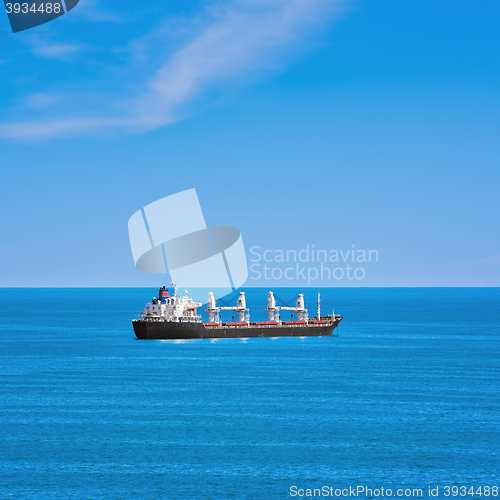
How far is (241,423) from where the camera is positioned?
54.2m

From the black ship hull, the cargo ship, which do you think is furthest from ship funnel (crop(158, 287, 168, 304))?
the black ship hull

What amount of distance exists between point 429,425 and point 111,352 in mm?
61238

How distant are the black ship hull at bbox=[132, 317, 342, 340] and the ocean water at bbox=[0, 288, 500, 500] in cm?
1739

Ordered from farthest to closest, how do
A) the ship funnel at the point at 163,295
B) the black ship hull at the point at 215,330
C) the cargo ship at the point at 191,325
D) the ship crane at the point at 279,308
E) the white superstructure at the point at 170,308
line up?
the ship crane at the point at 279,308, the black ship hull at the point at 215,330, the cargo ship at the point at 191,325, the white superstructure at the point at 170,308, the ship funnel at the point at 163,295

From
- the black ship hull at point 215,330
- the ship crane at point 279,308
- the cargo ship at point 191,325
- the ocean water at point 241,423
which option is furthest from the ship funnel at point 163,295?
the ship crane at point 279,308

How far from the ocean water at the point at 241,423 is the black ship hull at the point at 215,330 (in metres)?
17.4

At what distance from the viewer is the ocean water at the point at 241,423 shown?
4059cm

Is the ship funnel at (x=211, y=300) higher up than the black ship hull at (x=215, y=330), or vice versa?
the ship funnel at (x=211, y=300)

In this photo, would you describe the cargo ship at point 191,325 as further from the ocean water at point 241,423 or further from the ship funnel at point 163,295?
the ocean water at point 241,423

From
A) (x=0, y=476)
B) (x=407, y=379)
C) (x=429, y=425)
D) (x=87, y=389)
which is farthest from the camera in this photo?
(x=407, y=379)

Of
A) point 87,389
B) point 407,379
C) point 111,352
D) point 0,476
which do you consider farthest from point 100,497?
point 111,352

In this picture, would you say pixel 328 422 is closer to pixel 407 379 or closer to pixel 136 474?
pixel 136 474

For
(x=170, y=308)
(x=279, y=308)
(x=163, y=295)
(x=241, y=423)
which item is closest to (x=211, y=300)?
(x=170, y=308)

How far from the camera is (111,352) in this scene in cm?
10294
